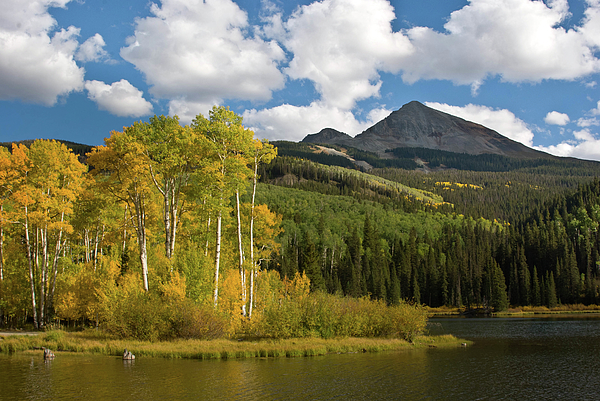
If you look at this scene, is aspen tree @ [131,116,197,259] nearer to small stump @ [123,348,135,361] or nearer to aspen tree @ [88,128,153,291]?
aspen tree @ [88,128,153,291]

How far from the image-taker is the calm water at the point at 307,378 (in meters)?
20.0

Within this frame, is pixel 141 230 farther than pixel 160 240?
No

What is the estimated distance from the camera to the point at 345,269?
12512cm

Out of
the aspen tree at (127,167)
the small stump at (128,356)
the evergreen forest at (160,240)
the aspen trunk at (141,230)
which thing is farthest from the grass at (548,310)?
the small stump at (128,356)

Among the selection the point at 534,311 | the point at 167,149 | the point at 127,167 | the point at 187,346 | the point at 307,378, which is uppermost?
the point at 167,149

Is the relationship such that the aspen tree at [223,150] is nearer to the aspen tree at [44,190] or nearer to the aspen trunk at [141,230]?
the aspen trunk at [141,230]

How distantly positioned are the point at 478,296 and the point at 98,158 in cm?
12345

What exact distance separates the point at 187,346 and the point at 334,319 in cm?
1333

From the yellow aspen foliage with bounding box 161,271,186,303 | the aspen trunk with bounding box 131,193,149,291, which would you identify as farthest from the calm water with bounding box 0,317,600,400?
the aspen trunk with bounding box 131,193,149,291

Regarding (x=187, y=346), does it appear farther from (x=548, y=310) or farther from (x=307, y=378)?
(x=548, y=310)

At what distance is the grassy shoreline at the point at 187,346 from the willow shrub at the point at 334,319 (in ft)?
4.57

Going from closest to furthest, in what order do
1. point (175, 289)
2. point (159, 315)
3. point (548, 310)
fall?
point (175, 289) < point (159, 315) < point (548, 310)

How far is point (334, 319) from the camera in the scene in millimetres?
38844

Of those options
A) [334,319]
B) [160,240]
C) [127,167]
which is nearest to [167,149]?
[127,167]
